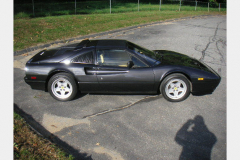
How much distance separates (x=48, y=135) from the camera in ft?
15.1

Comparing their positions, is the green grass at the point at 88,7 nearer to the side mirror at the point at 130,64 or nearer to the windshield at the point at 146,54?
the windshield at the point at 146,54

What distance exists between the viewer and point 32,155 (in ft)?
13.0

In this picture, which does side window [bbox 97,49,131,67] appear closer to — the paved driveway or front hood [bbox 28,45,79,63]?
front hood [bbox 28,45,79,63]

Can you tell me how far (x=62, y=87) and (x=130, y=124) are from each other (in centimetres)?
202

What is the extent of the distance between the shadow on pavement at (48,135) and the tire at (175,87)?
2.54 m

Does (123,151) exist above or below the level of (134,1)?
below

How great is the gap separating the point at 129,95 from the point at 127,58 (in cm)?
105

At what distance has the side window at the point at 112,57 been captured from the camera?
18.6ft

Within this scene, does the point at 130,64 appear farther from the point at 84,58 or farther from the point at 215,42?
the point at 215,42

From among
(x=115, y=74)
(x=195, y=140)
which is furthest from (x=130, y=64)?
(x=195, y=140)

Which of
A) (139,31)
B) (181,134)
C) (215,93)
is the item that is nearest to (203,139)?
(181,134)

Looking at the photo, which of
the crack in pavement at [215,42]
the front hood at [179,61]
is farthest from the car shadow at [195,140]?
the crack in pavement at [215,42]

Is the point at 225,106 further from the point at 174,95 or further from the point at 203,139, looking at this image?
the point at 203,139

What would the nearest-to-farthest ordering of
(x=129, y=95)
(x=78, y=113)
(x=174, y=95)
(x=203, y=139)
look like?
(x=203, y=139) → (x=78, y=113) → (x=174, y=95) → (x=129, y=95)
